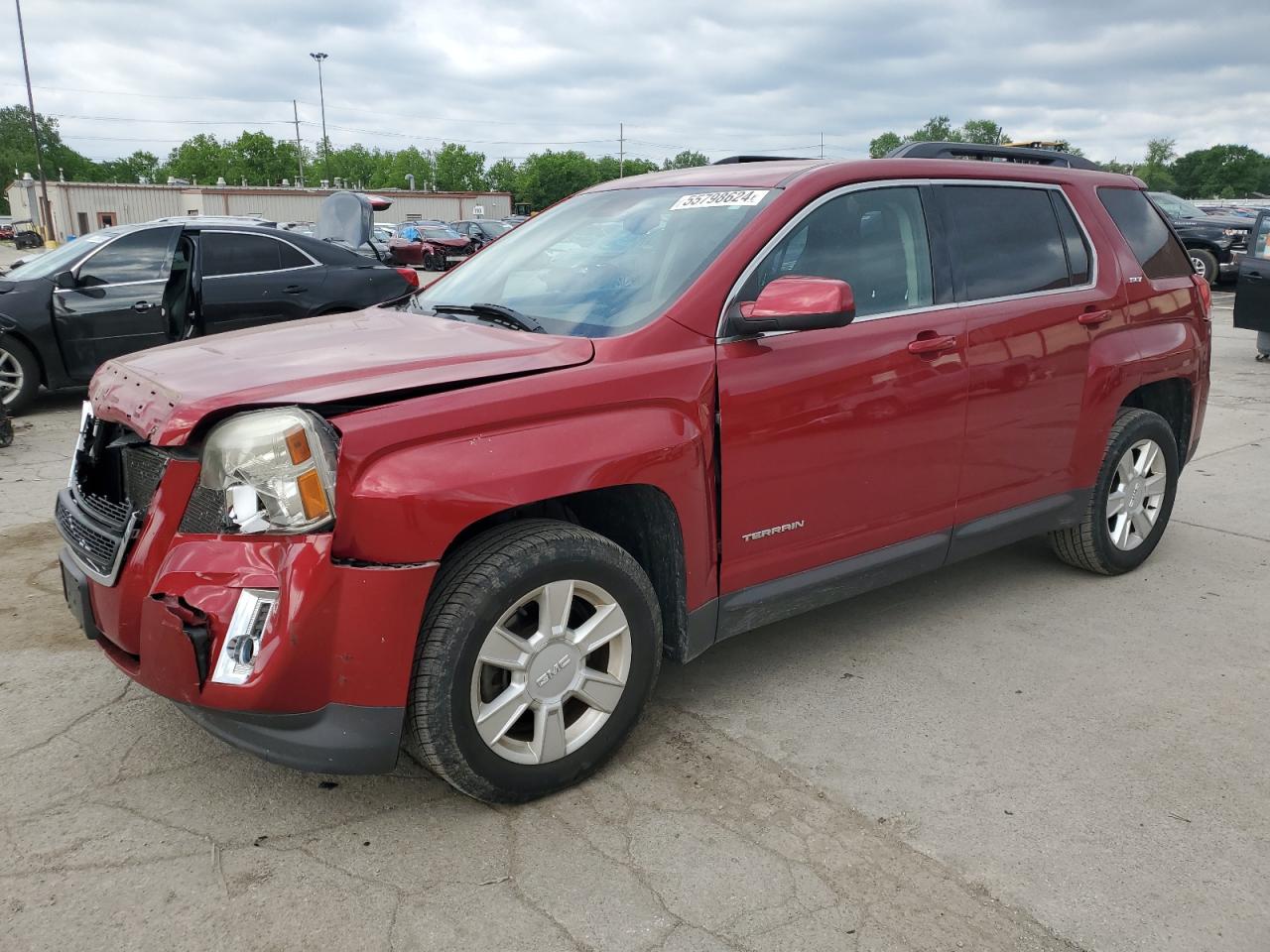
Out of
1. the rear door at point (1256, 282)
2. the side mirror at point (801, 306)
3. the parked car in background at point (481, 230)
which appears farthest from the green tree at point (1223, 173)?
the side mirror at point (801, 306)

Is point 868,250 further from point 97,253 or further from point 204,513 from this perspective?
point 97,253

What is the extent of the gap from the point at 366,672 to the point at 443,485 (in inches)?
18.9

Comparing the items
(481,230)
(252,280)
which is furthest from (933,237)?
(481,230)

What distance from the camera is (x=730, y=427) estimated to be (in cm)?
301

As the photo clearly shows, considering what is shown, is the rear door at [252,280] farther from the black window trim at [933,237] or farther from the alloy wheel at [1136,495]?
the alloy wheel at [1136,495]

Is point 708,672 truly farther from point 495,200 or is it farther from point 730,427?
point 495,200

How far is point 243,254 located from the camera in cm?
871

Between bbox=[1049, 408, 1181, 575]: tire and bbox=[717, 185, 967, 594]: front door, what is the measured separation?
3.43 ft

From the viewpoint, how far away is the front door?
3.08 meters

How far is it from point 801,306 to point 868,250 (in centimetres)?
75

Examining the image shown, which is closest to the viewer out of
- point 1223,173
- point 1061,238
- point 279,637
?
point 279,637

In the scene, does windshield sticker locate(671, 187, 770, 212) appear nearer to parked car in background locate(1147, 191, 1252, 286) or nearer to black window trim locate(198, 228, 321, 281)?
black window trim locate(198, 228, 321, 281)

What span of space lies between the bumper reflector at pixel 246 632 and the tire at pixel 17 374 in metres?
6.85

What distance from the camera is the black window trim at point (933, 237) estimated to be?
A: 122 inches
